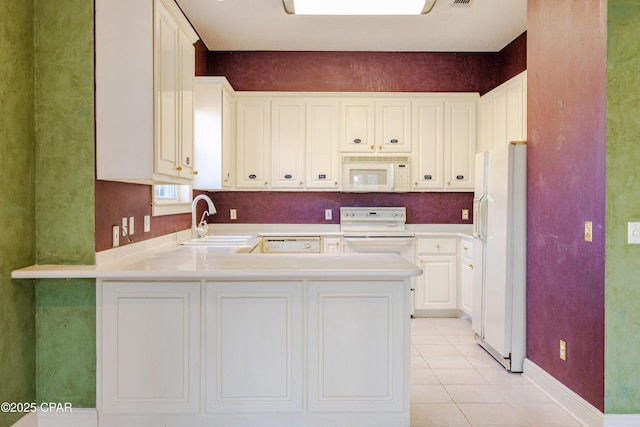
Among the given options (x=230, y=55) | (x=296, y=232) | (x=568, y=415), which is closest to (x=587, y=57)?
(x=568, y=415)

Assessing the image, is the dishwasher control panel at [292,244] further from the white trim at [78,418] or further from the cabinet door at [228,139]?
the white trim at [78,418]

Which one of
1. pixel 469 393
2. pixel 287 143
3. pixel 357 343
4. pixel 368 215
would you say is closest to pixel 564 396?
pixel 469 393

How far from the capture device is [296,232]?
494cm

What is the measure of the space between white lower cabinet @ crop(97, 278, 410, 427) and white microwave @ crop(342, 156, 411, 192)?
267 cm

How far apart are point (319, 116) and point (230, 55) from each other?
134 centimetres

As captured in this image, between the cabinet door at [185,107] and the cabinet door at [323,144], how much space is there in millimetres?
1962

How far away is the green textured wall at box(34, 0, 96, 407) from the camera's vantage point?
233 centimetres

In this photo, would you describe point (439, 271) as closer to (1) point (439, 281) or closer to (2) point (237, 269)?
(1) point (439, 281)

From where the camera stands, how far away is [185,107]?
2.99 metres

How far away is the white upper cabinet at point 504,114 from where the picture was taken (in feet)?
13.2

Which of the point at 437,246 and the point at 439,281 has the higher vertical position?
the point at 437,246

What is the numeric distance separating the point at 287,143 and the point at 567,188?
3023 millimetres

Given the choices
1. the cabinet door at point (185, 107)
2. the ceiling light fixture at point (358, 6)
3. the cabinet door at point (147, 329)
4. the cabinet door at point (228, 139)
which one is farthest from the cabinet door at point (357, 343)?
the cabinet door at point (228, 139)

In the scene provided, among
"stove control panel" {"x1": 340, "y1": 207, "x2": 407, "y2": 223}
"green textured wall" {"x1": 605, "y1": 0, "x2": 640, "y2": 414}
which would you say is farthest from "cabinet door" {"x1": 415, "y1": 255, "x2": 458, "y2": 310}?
"green textured wall" {"x1": 605, "y1": 0, "x2": 640, "y2": 414}
